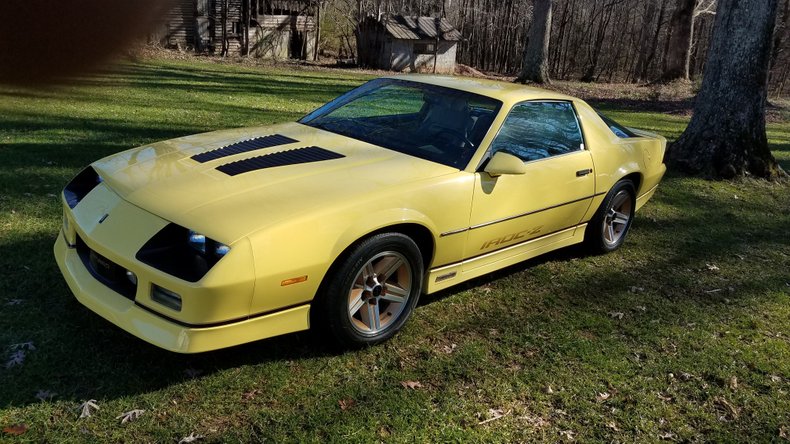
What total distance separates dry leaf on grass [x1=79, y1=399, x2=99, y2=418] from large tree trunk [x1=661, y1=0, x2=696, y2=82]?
83.7ft

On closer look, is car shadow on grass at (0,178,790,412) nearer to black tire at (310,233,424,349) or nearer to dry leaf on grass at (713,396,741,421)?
black tire at (310,233,424,349)

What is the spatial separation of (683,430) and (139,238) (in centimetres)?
289

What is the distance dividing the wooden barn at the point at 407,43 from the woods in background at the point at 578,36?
2.19 m

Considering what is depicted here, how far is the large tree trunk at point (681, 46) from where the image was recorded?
24641 mm

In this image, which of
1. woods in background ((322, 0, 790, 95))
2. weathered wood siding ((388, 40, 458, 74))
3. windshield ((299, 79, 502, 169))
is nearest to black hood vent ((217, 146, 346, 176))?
windshield ((299, 79, 502, 169))

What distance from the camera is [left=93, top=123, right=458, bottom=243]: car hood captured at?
3.15 meters

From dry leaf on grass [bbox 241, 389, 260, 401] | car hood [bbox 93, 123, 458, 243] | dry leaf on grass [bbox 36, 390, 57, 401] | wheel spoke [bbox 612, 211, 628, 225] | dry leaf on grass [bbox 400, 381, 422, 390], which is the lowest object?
dry leaf on grass [bbox 400, 381, 422, 390]

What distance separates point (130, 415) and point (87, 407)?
200 millimetres

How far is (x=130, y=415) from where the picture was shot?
292 centimetres

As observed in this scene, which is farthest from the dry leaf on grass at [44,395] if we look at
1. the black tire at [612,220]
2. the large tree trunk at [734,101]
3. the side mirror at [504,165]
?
the large tree trunk at [734,101]

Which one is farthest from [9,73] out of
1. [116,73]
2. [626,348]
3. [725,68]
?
[725,68]

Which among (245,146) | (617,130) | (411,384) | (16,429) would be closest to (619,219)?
(617,130)

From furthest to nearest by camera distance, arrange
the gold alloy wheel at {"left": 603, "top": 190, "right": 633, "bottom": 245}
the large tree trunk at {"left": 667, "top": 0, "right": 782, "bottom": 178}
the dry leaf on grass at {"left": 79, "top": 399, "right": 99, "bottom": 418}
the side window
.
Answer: the large tree trunk at {"left": 667, "top": 0, "right": 782, "bottom": 178} < the gold alloy wheel at {"left": 603, "top": 190, "right": 633, "bottom": 245} < the side window < the dry leaf on grass at {"left": 79, "top": 399, "right": 99, "bottom": 418}

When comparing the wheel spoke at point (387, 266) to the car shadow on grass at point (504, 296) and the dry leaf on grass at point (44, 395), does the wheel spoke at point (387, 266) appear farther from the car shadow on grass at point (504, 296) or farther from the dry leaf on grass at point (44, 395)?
the dry leaf on grass at point (44, 395)
